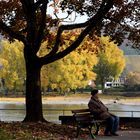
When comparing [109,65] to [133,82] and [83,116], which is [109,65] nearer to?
[133,82]

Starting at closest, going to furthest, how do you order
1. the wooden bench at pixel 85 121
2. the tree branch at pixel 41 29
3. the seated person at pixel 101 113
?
1. the wooden bench at pixel 85 121
2. the seated person at pixel 101 113
3. the tree branch at pixel 41 29

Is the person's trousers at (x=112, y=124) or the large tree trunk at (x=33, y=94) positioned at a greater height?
the large tree trunk at (x=33, y=94)

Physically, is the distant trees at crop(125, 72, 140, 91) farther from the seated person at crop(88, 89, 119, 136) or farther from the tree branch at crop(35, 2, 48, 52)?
the seated person at crop(88, 89, 119, 136)

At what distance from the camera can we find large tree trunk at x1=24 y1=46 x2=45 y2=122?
19188 millimetres

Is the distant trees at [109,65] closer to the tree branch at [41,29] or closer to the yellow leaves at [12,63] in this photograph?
the yellow leaves at [12,63]

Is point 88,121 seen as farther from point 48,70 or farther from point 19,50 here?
point 19,50

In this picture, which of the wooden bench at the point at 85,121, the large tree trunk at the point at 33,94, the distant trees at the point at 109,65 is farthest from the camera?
the distant trees at the point at 109,65

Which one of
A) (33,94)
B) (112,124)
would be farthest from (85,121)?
(33,94)

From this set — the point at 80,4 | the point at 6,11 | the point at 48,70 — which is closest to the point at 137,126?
the point at 80,4

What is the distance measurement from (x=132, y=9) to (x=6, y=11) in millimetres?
5403

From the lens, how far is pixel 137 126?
784 inches

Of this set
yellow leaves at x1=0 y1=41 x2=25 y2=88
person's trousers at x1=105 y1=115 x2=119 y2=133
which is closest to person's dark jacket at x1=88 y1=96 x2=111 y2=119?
person's trousers at x1=105 y1=115 x2=119 y2=133

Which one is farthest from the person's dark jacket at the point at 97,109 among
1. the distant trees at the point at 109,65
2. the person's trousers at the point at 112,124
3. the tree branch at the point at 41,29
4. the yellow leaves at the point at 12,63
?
the distant trees at the point at 109,65

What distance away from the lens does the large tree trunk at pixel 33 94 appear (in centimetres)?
1919
